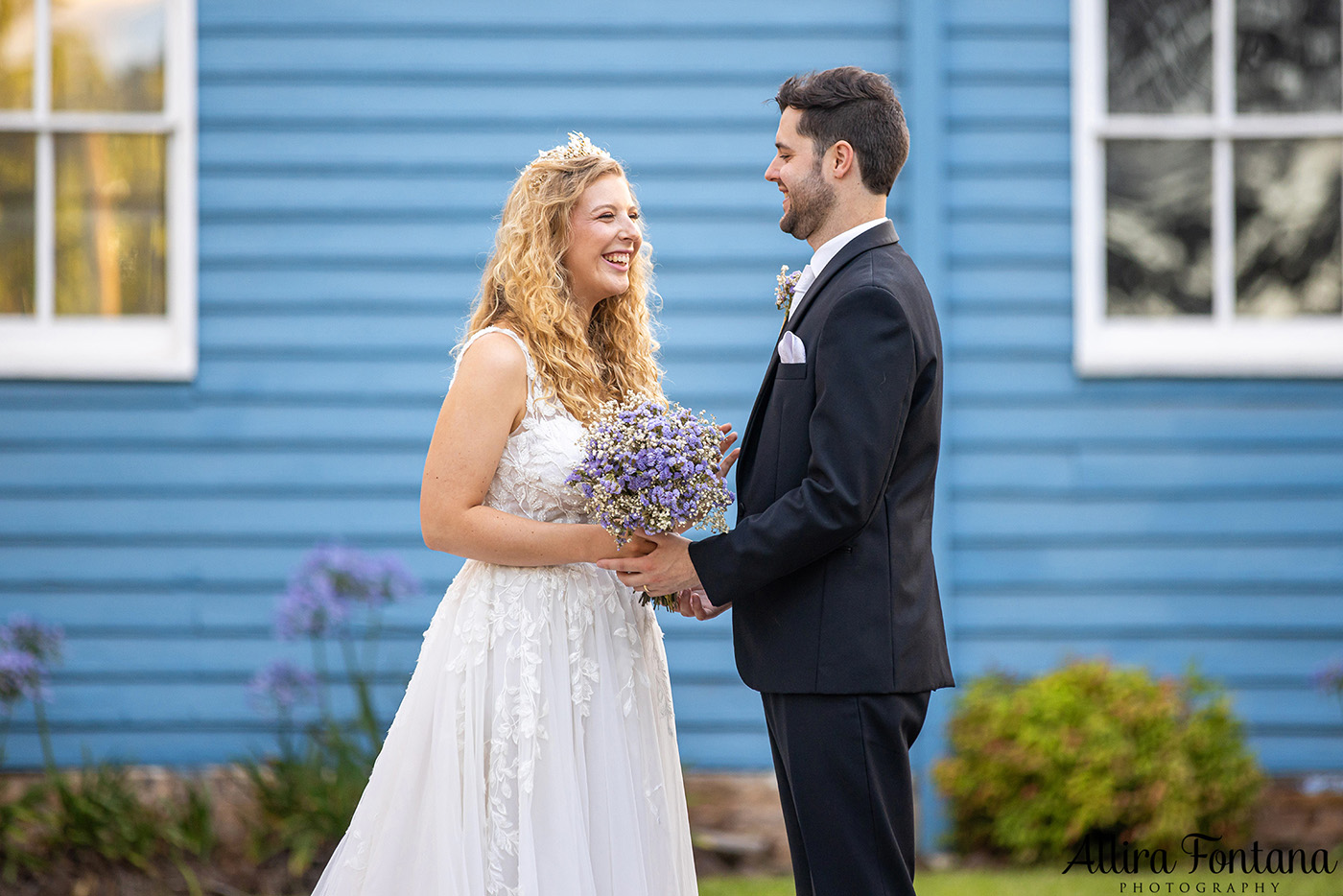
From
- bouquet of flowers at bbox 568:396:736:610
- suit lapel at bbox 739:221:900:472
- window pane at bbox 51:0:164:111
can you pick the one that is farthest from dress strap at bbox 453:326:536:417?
window pane at bbox 51:0:164:111

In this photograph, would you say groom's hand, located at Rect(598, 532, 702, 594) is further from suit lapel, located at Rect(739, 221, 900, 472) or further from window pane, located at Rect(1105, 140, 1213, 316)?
window pane, located at Rect(1105, 140, 1213, 316)

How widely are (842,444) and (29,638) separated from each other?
3879 millimetres

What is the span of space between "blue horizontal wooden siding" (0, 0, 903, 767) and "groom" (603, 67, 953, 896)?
2.58 metres

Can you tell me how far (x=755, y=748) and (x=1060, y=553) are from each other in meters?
1.60

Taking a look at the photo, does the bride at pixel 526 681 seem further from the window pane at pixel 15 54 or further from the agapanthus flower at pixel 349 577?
the window pane at pixel 15 54

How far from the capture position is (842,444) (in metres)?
2.55

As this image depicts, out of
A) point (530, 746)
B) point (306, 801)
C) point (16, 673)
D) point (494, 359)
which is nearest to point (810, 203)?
point (494, 359)

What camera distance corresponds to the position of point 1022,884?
471cm

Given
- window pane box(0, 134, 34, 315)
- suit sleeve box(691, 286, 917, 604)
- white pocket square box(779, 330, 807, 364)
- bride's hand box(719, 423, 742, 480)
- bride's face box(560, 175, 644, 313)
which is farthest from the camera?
window pane box(0, 134, 34, 315)

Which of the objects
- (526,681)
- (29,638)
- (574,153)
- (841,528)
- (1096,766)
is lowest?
(1096,766)

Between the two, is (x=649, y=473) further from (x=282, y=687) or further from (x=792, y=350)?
(x=282, y=687)

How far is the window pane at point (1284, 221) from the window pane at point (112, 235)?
488cm

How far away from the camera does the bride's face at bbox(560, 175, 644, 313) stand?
10.3ft

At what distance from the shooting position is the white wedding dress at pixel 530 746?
9.11 feet
